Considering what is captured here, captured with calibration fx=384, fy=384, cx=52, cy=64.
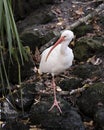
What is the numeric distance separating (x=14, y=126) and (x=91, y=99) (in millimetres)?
1033

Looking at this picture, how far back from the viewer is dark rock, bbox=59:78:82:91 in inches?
202

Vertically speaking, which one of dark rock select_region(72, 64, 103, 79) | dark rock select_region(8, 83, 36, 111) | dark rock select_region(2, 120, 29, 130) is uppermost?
dark rock select_region(72, 64, 103, 79)

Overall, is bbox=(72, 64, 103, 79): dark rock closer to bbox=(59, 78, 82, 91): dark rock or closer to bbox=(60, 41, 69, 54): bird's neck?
bbox=(59, 78, 82, 91): dark rock

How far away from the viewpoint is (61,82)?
17.5 feet

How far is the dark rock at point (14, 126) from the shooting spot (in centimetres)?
476

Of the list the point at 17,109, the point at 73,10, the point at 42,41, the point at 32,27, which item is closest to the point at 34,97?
the point at 17,109

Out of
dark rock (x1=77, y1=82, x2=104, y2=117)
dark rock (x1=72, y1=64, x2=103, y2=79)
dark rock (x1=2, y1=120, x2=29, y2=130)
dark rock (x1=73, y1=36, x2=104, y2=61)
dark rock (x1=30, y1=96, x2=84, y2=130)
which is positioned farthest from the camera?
dark rock (x1=73, y1=36, x2=104, y2=61)

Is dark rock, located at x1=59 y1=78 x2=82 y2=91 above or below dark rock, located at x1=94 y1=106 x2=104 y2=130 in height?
above

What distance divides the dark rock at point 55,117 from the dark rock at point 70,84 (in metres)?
0.40

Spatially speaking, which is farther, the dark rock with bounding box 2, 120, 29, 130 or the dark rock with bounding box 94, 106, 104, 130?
the dark rock with bounding box 2, 120, 29, 130

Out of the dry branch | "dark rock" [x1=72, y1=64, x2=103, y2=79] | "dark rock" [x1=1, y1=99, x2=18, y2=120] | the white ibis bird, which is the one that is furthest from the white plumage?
the dry branch

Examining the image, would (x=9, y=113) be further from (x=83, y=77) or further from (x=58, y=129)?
(x=83, y=77)

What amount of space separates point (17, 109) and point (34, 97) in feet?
0.91

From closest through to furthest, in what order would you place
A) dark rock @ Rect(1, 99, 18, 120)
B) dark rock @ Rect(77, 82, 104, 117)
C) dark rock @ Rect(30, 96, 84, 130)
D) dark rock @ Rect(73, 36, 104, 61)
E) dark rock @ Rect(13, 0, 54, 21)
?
dark rock @ Rect(30, 96, 84, 130) < dark rock @ Rect(77, 82, 104, 117) < dark rock @ Rect(1, 99, 18, 120) < dark rock @ Rect(73, 36, 104, 61) < dark rock @ Rect(13, 0, 54, 21)
